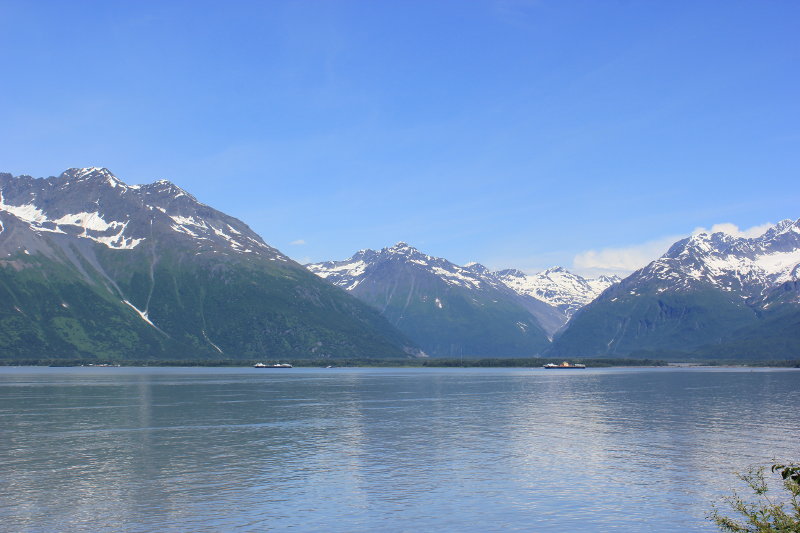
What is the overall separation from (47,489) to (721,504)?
189 ft

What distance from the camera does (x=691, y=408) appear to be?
487 feet

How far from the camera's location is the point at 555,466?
78562mm

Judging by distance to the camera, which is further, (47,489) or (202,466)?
(202,466)

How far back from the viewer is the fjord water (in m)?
56.3

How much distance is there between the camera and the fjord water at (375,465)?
2216 inches

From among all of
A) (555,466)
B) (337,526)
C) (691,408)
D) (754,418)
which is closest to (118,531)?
(337,526)

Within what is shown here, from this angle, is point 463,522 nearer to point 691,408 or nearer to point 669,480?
point 669,480

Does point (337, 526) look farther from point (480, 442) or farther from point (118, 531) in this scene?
point (480, 442)

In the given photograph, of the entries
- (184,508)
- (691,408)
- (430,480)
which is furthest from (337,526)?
(691,408)

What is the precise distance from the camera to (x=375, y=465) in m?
78.9

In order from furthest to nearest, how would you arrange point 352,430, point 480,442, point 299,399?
1. point 299,399
2. point 352,430
3. point 480,442

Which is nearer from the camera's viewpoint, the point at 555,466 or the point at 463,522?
the point at 463,522

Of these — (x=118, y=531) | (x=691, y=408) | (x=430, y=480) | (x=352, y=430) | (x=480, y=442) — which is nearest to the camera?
(x=118, y=531)

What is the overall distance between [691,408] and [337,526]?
11401cm
